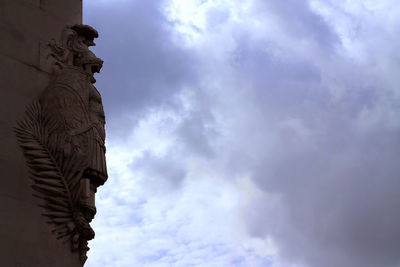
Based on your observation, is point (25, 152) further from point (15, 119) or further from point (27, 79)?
point (27, 79)

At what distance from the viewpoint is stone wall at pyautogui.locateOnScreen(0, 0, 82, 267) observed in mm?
11297

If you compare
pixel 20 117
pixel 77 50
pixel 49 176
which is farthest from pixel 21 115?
pixel 77 50

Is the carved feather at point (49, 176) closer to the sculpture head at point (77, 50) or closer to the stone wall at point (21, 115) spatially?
the stone wall at point (21, 115)

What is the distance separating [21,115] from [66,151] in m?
0.87

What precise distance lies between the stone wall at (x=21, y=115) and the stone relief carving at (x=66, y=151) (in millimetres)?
165

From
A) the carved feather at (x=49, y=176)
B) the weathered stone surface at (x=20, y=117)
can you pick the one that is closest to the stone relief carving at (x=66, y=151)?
the carved feather at (x=49, y=176)

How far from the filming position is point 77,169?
12320mm

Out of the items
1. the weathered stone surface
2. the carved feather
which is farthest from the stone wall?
the carved feather

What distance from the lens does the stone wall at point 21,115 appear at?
11297mm

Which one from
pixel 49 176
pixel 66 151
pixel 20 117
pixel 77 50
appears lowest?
pixel 49 176

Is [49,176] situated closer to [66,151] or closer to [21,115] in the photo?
[66,151]

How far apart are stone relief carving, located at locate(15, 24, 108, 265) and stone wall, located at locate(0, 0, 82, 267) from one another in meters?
0.17

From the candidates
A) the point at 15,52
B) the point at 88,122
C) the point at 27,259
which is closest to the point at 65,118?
the point at 88,122

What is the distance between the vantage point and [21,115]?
12.2m
